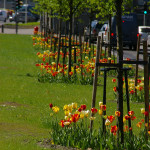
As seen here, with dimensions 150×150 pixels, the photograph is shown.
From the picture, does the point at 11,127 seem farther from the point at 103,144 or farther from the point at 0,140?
the point at 103,144

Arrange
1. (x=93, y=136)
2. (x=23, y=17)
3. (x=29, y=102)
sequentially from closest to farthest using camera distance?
1. (x=93, y=136)
2. (x=29, y=102)
3. (x=23, y=17)

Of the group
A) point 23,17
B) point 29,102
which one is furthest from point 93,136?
point 23,17

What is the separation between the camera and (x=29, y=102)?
12672 millimetres

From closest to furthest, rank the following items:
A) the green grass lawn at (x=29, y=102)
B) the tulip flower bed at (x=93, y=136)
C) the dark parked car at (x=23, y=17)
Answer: the tulip flower bed at (x=93, y=136)
the green grass lawn at (x=29, y=102)
the dark parked car at (x=23, y=17)

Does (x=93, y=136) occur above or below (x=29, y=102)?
above

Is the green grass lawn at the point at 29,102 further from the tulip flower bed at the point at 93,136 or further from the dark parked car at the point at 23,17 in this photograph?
the dark parked car at the point at 23,17

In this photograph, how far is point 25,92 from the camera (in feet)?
47.6

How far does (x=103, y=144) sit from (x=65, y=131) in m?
0.69

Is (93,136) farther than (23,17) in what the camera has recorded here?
No

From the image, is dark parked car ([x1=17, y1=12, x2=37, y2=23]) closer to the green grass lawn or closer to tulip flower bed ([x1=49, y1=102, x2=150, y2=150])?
the green grass lawn

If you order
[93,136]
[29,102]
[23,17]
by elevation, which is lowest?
[23,17]

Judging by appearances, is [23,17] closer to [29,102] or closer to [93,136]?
[29,102]

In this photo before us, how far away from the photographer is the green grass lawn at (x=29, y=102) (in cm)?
851

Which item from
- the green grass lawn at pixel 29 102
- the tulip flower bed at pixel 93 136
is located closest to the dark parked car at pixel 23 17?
the green grass lawn at pixel 29 102
